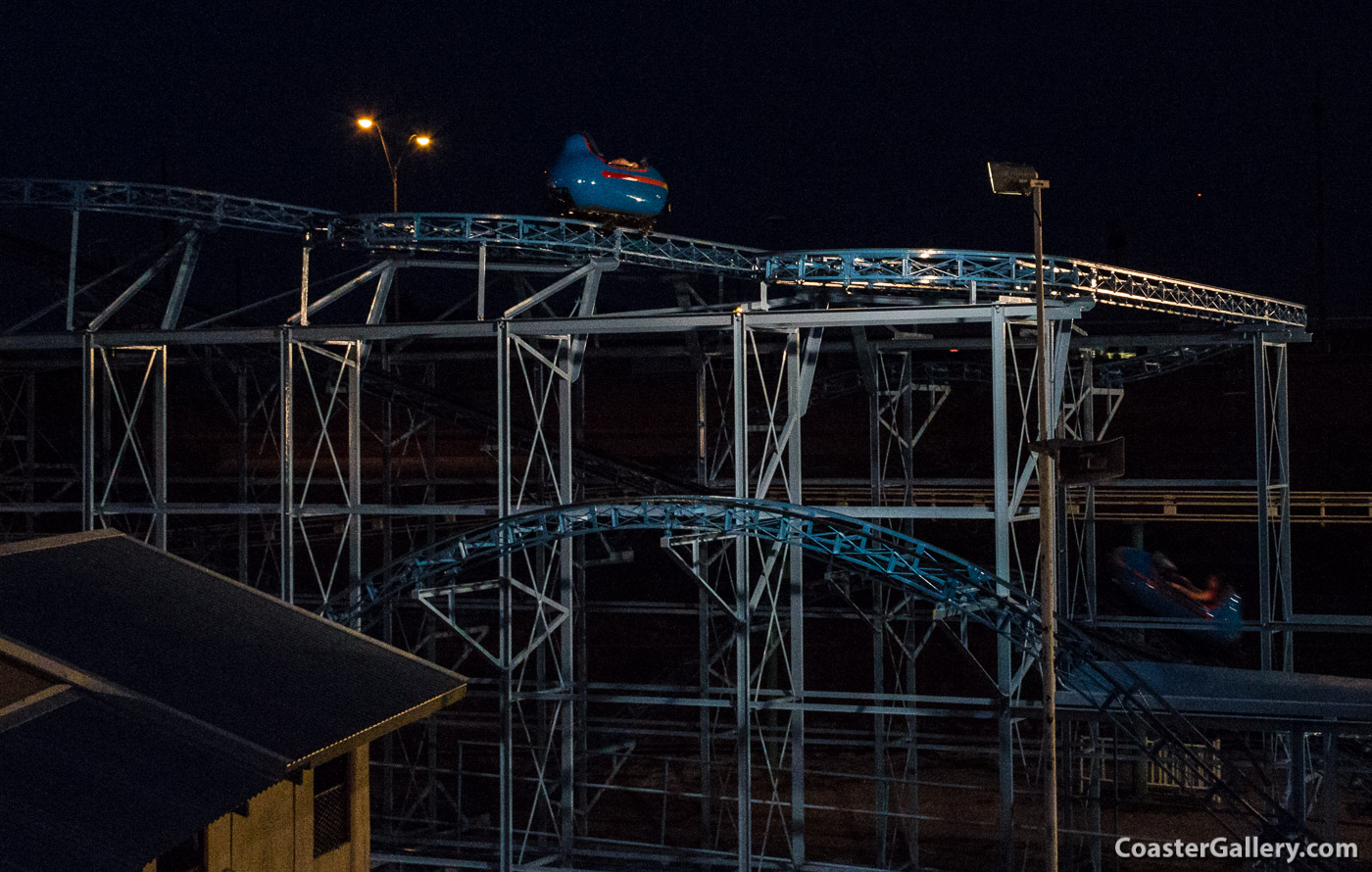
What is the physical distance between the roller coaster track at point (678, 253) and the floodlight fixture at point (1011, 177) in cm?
504

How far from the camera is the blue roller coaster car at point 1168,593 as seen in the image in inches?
879

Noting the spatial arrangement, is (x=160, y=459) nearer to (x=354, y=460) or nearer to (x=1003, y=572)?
(x=354, y=460)

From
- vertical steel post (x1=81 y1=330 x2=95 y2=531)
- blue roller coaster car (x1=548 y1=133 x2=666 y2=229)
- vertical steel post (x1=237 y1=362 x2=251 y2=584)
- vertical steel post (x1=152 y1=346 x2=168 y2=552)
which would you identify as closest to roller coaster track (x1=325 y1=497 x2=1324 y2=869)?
vertical steel post (x1=152 y1=346 x2=168 y2=552)

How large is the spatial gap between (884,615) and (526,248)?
731cm

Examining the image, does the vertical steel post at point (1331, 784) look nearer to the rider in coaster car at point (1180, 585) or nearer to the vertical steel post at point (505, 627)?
the vertical steel post at point (505, 627)

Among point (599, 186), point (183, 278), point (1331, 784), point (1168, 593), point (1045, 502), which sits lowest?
point (1331, 784)

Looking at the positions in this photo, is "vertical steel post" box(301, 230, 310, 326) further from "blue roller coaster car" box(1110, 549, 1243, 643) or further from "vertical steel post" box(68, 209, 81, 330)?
"blue roller coaster car" box(1110, 549, 1243, 643)

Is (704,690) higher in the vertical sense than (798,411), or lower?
lower

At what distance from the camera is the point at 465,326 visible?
16.5 meters

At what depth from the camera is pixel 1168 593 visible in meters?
24.1

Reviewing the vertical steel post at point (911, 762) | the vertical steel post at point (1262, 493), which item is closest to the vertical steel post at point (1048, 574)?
the vertical steel post at point (911, 762)

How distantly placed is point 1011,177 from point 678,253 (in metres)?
8.58

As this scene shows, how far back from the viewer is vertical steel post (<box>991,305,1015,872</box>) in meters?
13.6

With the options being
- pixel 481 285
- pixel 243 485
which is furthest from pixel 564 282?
pixel 243 485
